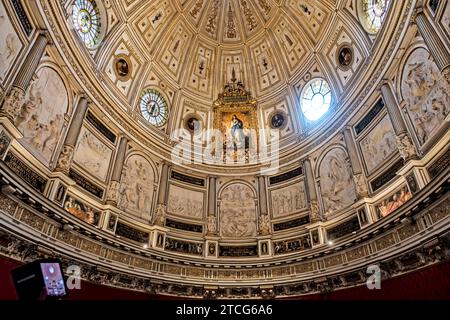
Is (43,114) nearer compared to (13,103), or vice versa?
(13,103)

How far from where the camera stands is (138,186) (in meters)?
16.6

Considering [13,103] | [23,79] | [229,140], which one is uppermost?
[229,140]

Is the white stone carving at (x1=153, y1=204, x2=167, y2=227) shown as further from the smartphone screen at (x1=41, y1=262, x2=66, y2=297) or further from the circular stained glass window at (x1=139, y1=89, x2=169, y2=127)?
the smartphone screen at (x1=41, y1=262, x2=66, y2=297)

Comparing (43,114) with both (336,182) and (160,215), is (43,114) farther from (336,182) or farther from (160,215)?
(336,182)

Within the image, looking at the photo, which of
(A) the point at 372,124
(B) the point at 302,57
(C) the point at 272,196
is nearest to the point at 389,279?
(A) the point at 372,124

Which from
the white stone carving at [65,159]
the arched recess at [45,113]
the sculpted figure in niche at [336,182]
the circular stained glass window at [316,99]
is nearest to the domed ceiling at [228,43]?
the circular stained glass window at [316,99]

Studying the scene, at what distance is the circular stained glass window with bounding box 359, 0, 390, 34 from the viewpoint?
14.2 metres

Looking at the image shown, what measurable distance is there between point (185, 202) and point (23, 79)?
11.0 m

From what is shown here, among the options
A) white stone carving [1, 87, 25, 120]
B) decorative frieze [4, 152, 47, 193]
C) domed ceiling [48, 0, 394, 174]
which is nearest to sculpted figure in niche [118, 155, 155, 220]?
domed ceiling [48, 0, 394, 174]

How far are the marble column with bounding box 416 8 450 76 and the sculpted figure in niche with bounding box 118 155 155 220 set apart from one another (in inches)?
606

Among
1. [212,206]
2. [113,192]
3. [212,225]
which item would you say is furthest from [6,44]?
[212,225]

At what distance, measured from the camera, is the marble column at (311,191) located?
52.8 feet

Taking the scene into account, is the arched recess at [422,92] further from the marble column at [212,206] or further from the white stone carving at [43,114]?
the white stone carving at [43,114]

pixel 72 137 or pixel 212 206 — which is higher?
pixel 72 137
